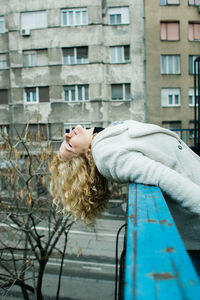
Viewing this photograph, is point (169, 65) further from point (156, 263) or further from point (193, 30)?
point (156, 263)

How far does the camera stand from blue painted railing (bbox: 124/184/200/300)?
0.25 metres

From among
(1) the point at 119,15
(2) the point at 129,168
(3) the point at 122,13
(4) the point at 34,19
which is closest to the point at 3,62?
(4) the point at 34,19

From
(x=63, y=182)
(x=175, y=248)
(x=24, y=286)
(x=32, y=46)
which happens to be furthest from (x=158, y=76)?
(x=175, y=248)

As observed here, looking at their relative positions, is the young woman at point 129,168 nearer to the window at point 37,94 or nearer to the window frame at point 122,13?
the window frame at point 122,13

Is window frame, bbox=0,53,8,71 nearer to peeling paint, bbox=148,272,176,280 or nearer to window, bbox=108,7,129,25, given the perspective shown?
window, bbox=108,7,129,25

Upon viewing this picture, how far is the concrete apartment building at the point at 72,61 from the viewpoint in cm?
847

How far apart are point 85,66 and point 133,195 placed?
874 centimetres

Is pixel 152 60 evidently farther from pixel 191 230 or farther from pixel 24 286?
pixel 191 230

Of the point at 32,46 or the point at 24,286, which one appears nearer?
the point at 24,286

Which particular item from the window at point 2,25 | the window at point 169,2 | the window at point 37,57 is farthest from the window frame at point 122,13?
the window at point 2,25

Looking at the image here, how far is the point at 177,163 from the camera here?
778mm

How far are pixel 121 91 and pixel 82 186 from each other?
8.16 m

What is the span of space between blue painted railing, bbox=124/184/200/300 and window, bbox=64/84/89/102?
882 centimetres

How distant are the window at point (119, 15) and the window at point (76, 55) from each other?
131cm
